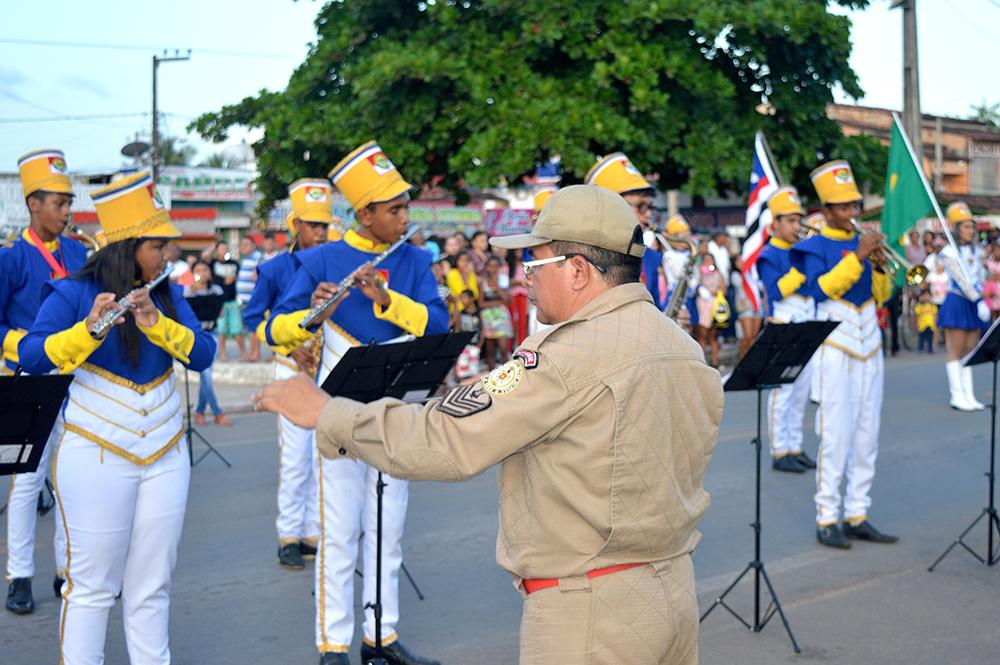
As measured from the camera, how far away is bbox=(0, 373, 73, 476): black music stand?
409 centimetres

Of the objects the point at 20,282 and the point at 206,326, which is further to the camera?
the point at 206,326

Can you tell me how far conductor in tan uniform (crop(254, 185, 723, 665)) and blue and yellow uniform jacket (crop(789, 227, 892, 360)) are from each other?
15.7 ft

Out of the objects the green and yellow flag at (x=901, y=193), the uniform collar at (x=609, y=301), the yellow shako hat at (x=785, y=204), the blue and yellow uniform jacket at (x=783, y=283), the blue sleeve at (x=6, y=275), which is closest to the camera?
the uniform collar at (x=609, y=301)

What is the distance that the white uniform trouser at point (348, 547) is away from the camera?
5371mm

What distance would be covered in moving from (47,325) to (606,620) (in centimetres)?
285

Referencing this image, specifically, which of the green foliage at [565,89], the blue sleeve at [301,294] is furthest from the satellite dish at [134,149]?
the blue sleeve at [301,294]

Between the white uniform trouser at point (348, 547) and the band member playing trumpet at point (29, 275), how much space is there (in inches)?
84.4

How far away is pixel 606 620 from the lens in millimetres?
2996

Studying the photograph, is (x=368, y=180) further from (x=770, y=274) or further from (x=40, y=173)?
Answer: (x=770, y=274)

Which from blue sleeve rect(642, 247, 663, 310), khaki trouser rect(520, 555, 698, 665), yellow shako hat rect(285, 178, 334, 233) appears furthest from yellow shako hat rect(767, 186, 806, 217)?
khaki trouser rect(520, 555, 698, 665)

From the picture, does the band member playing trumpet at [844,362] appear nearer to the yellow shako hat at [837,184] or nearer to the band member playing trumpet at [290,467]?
the yellow shako hat at [837,184]

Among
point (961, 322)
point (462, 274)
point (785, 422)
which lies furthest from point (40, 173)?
point (961, 322)

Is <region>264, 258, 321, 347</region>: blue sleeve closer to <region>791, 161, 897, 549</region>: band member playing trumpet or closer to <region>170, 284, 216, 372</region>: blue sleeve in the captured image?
<region>170, 284, 216, 372</region>: blue sleeve

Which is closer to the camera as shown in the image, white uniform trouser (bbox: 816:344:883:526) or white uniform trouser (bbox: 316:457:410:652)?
white uniform trouser (bbox: 316:457:410:652)
